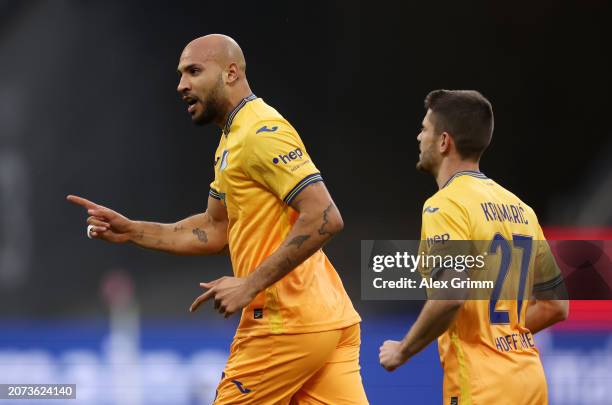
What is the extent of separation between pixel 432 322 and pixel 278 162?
29.3 inches

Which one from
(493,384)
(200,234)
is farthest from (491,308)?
(200,234)

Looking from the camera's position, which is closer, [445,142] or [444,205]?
[444,205]

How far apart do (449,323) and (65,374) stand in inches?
153

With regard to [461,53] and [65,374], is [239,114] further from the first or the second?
[461,53]

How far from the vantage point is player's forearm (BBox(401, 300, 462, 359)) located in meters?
2.93

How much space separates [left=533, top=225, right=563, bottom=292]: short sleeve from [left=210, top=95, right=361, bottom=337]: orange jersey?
0.66 metres

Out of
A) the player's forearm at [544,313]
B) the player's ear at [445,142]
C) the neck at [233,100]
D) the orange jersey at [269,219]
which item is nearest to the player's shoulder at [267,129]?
the orange jersey at [269,219]

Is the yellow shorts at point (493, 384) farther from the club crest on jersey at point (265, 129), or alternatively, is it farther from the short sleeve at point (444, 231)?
the club crest on jersey at point (265, 129)

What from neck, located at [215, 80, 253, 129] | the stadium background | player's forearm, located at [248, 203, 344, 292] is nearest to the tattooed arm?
player's forearm, located at [248, 203, 344, 292]

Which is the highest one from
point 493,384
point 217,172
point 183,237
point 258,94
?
point 258,94

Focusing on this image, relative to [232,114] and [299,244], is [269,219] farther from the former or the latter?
[232,114]

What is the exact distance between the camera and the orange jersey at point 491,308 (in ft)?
10.0

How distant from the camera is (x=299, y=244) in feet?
10.5

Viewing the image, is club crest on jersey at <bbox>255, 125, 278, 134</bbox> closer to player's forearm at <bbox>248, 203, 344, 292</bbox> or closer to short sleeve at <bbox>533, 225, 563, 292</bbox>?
player's forearm at <bbox>248, 203, 344, 292</bbox>
